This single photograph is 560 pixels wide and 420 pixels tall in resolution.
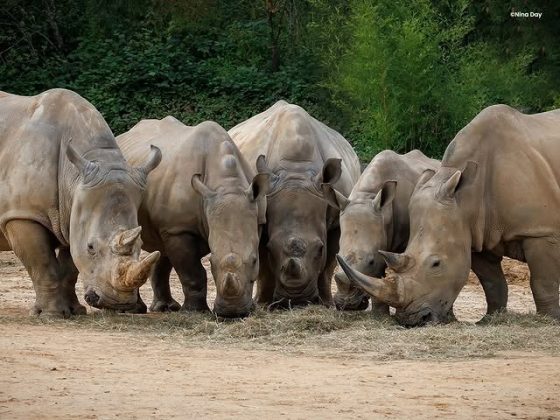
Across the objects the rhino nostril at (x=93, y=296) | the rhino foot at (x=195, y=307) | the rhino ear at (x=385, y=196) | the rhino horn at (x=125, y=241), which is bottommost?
the rhino foot at (x=195, y=307)

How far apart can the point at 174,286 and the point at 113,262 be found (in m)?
5.68

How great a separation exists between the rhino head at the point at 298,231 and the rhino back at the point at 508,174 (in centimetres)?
135

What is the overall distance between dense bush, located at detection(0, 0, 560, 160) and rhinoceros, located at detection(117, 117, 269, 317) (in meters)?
10.5

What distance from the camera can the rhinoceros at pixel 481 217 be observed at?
12883 mm

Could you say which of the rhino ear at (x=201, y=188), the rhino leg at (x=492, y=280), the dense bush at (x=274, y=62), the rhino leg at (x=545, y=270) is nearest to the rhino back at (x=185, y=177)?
the rhino ear at (x=201, y=188)

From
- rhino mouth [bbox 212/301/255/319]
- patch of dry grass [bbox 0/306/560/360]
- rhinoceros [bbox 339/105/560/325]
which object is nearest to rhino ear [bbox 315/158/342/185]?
rhinoceros [bbox 339/105/560/325]

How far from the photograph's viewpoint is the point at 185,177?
14.0 meters

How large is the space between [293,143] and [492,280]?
2.45 m

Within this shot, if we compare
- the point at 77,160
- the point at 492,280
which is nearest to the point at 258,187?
the point at 77,160

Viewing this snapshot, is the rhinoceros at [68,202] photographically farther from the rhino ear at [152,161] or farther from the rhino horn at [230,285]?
the rhino horn at [230,285]

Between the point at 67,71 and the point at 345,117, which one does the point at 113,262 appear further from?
the point at 67,71

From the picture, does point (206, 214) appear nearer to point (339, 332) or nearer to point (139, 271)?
point (139, 271)

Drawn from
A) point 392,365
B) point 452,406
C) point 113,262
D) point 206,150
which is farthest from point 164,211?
point 452,406

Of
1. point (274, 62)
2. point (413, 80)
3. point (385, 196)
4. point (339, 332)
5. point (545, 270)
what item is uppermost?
point (274, 62)
